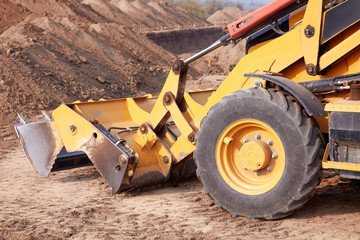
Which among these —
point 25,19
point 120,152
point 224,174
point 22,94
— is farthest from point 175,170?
point 25,19

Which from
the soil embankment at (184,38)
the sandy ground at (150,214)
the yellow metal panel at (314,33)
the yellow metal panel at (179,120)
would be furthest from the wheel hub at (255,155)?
the soil embankment at (184,38)

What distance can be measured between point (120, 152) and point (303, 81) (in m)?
2.06

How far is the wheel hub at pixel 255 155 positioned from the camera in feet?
14.4

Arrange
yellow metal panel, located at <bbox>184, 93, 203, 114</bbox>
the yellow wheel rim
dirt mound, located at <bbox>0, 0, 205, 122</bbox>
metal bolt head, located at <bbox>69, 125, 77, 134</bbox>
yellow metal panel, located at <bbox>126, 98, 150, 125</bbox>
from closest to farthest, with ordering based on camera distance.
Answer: the yellow wheel rim < yellow metal panel, located at <bbox>184, 93, 203, 114</bbox> < metal bolt head, located at <bbox>69, 125, 77, 134</bbox> < yellow metal panel, located at <bbox>126, 98, 150, 125</bbox> < dirt mound, located at <bbox>0, 0, 205, 122</bbox>

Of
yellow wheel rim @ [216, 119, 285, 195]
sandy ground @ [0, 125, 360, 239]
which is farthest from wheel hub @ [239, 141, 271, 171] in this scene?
sandy ground @ [0, 125, 360, 239]

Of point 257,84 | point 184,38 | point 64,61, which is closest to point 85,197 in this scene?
point 257,84

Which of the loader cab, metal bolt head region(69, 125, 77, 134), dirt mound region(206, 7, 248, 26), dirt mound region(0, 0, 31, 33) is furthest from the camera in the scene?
dirt mound region(206, 7, 248, 26)

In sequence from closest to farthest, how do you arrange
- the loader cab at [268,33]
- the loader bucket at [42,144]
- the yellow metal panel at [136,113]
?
the loader cab at [268,33] → the loader bucket at [42,144] → the yellow metal panel at [136,113]

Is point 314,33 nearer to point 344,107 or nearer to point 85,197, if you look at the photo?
point 344,107

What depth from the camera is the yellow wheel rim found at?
14.4 feet

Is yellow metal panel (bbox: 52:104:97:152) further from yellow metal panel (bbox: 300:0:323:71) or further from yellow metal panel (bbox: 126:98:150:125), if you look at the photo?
yellow metal panel (bbox: 300:0:323:71)

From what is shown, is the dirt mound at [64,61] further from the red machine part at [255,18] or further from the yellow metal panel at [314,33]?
the yellow metal panel at [314,33]

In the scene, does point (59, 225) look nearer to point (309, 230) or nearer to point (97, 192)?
point (97, 192)

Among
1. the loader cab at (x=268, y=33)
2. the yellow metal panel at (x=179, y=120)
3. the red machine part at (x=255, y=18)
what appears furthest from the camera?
the yellow metal panel at (x=179, y=120)
